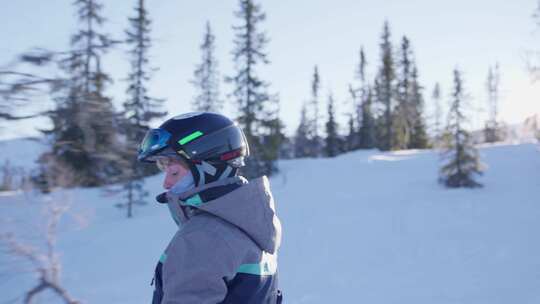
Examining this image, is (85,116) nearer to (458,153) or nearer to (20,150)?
(20,150)

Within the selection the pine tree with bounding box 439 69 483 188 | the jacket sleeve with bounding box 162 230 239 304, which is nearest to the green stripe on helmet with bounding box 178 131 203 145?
the jacket sleeve with bounding box 162 230 239 304

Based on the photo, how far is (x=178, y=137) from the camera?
6.81 feet

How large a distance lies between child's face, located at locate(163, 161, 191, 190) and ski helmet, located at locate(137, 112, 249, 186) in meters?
0.05

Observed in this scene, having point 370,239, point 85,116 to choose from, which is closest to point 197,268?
point 85,116

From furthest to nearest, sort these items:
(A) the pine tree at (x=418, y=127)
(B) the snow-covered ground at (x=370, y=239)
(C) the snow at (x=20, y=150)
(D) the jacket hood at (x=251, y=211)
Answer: (A) the pine tree at (x=418, y=127) → (B) the snow-covered ground at (x=370, y=239) → (C) the snow at (x=20, y=150) → (D) the jacket hood at (x=251, y=211)

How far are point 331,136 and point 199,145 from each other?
49135 mm

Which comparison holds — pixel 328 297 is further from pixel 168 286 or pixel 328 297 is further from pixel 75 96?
pixel 168 286

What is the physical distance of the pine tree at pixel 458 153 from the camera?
21.7 meters

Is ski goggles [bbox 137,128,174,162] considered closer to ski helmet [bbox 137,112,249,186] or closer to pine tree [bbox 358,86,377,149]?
ski helmet [bbox 137,112,249,186]

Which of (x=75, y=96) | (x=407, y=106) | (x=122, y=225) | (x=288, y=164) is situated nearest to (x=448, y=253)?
(x=75, y=96)

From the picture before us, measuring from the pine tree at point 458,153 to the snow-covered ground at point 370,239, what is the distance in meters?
A: 0.70

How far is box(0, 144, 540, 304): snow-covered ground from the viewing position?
399 inches

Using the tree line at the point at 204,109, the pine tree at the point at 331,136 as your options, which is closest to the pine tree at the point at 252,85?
the tree line at the point at 204,109

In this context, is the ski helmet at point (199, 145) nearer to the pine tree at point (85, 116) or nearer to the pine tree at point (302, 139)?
the pine tree at point (85, 116)
